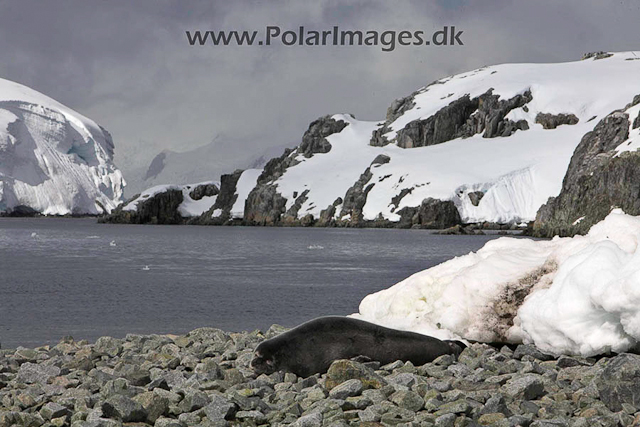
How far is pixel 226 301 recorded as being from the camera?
29766 millimetres

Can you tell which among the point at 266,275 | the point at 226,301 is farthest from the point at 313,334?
the point at 266,275

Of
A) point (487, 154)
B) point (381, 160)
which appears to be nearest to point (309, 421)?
point (487, 154)

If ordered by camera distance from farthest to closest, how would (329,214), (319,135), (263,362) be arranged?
(319,135)
(329,214)
(263,362)

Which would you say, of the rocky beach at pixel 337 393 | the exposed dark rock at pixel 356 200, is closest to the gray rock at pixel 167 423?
the rocky beach at pixel 337 393

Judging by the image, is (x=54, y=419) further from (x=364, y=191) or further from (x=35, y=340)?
(x=364, y=191)

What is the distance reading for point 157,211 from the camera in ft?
568

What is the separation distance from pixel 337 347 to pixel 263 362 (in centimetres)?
114

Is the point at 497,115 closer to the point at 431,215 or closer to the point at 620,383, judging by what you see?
the point at 431,215

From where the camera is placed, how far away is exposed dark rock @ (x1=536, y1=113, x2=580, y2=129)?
160 m

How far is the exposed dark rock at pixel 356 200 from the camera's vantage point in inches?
5733

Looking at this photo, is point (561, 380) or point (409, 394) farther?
point (561, 380)

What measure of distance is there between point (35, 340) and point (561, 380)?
46.6ft

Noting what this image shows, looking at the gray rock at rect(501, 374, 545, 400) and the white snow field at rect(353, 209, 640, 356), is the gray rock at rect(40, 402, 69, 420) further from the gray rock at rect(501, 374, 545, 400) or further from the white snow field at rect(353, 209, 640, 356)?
the white snow field at rect(353, 209, 640, 356)

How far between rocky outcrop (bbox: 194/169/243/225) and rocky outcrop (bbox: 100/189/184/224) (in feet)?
16.8
